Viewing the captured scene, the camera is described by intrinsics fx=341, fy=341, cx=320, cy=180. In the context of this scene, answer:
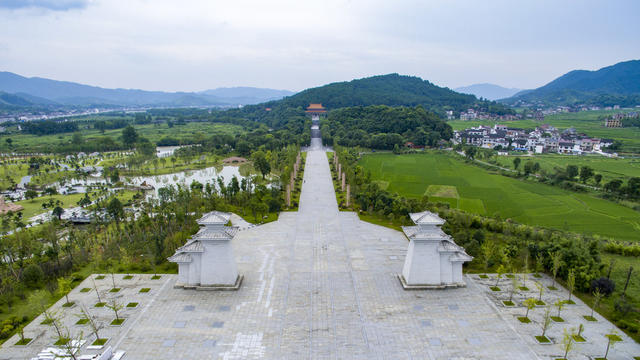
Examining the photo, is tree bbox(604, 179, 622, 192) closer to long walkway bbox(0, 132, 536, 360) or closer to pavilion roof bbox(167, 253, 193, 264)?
long walkway bbox(0, 132, 536, 360)

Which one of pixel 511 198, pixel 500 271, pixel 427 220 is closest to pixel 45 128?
pixel 427 220

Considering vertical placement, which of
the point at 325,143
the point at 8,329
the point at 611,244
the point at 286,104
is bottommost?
the point at 8,329

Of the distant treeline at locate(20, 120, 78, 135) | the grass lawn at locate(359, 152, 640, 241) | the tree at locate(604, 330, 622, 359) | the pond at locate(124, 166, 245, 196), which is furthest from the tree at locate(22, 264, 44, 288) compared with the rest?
the distant treeline at locate(20, 120, 78, 135)

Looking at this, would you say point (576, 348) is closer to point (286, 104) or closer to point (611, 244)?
point (611, 244)

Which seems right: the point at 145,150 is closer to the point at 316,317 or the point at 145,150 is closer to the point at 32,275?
the point at 32,275

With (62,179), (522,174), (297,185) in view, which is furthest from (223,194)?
(522,174)

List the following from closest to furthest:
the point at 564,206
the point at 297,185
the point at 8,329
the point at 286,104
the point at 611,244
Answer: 1. the point at 8,329
2. the point at 611,244
3. the point at 564,206
4. the point at 297,185
5. the point at 286,104
